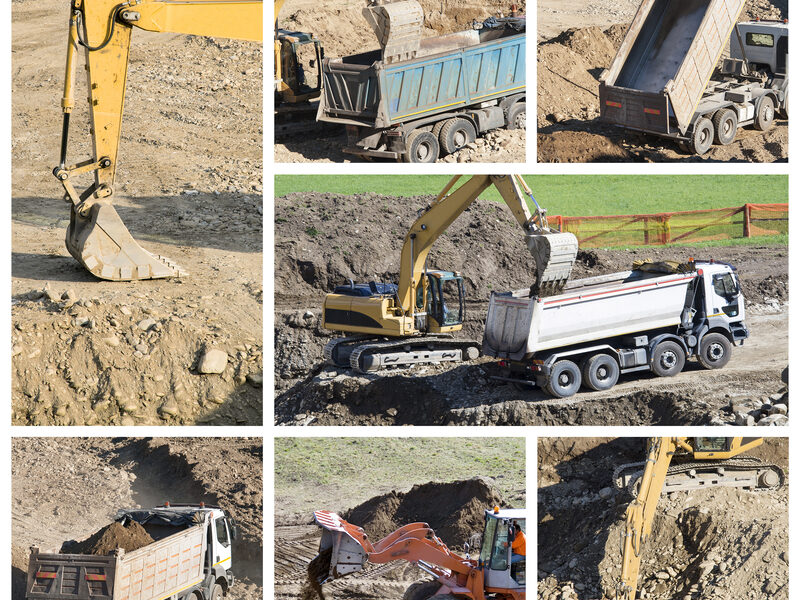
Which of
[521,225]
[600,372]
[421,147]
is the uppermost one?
[421,147]

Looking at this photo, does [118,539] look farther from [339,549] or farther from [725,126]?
[725,126]

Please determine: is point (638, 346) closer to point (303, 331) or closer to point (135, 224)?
point (303, 331)

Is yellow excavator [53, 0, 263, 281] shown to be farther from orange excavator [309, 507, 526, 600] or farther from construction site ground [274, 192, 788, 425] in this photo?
orange excavator [309, 507, 526, 600]

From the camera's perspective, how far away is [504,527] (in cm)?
964

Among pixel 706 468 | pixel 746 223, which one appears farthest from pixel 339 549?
pixel 746 223

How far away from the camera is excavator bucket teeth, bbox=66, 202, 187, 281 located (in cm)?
1204

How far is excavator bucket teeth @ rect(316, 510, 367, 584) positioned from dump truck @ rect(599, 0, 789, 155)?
6833 millimetres

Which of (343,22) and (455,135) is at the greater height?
(343,22)

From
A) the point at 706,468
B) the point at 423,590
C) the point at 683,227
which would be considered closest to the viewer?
the point at 423,590

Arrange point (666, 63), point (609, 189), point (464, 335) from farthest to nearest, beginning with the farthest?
point (609, 189), point (464, 335), point (666, 63)

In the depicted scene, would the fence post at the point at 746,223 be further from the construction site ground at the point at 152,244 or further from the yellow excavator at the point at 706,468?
the construction site ground at the point at 152,244

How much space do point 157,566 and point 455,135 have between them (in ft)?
23.9

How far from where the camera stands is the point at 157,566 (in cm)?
990

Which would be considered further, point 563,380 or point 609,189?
point 609,189
